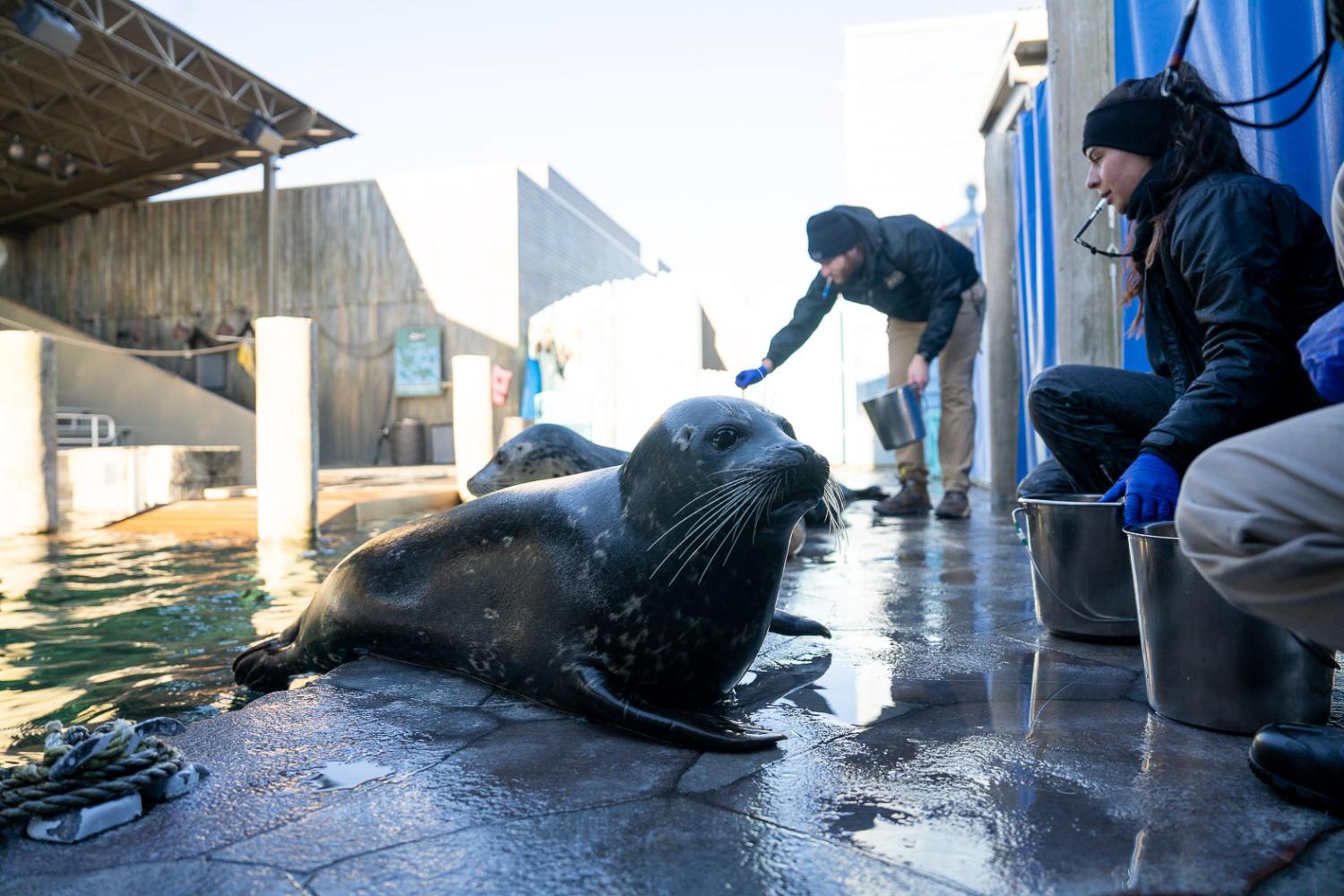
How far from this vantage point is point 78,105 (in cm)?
1673

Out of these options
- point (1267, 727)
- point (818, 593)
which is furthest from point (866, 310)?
point (1267, 727)

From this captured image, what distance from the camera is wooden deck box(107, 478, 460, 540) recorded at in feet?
24.2

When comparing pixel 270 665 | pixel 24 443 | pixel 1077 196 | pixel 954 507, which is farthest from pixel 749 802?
pixel 24 443

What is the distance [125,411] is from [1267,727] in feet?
63.5

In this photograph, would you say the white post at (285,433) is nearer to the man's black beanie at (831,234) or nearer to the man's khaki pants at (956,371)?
the man's black beanie at (831,234)

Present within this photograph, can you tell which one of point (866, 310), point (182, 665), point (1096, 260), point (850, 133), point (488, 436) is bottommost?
point (182, 665)

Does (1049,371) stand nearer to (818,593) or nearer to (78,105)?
(818,593)

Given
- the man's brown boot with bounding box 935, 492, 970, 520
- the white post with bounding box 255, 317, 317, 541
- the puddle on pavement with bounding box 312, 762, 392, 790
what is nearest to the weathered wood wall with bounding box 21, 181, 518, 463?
the white post with bounding box 255, 317, 317, 541

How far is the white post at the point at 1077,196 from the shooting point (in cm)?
423

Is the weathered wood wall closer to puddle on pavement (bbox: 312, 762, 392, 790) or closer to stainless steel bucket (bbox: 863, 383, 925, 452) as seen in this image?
stainless steel bucket (bbox: 863, 383, 925, 452)

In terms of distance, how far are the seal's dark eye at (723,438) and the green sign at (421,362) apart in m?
17.4

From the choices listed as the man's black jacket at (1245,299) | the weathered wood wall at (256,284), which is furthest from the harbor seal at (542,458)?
the weathered wood wall at (256,284)

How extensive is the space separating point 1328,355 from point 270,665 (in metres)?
2.69

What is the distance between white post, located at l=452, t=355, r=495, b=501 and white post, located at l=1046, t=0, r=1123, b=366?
6.05 m
